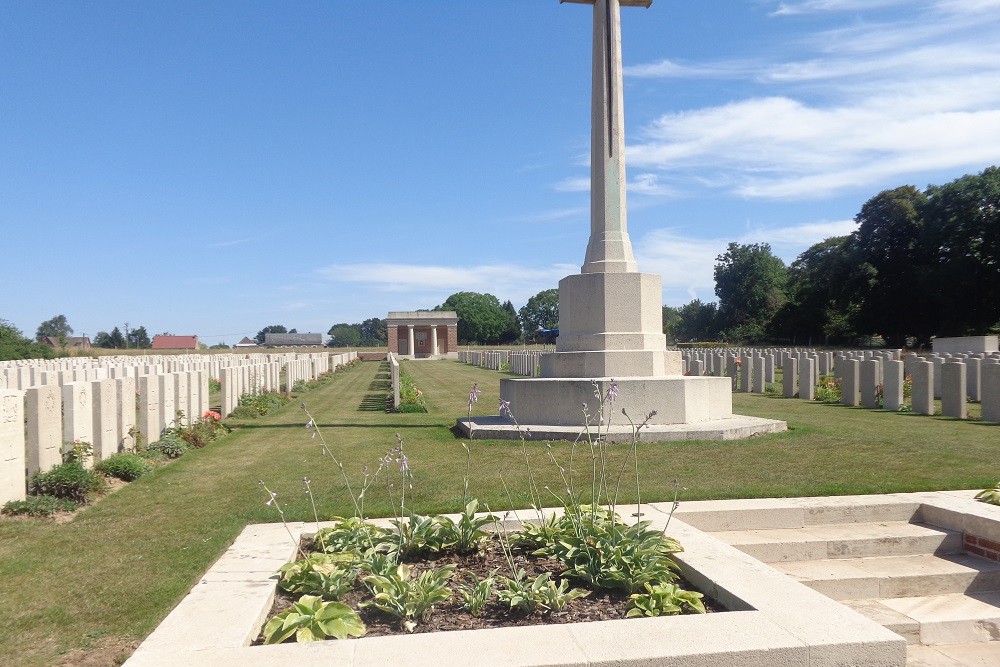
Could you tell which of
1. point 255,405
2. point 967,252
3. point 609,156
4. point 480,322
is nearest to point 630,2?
point 609,156

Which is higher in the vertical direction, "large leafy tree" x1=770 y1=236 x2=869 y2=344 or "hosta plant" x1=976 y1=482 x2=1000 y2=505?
"large leafy tree" x1=770 y1=236 x2=869 y2=344

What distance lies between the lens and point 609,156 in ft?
28.6

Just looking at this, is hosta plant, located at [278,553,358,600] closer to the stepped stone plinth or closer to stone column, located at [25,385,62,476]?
stone column, located at [25,385,62,476]

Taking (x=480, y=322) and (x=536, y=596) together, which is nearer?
(x=536, y=596)

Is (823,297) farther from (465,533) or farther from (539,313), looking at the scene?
(539,313)

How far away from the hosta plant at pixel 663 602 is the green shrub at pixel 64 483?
4.37 meters

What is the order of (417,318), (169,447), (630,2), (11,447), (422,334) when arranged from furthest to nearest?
(422,334) < (417,318) < (630,2) < (169,447) < (11,447)

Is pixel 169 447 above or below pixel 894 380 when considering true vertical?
below

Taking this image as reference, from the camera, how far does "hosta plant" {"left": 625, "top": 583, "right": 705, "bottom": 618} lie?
2.77 metres

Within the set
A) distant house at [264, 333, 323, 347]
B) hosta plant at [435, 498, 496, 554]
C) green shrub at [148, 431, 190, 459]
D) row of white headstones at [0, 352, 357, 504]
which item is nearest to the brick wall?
hosta plant at [435, 498, 496, 554]

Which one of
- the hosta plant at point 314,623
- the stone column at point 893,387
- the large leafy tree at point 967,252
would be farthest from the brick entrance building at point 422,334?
the hosta plant at point 314,623

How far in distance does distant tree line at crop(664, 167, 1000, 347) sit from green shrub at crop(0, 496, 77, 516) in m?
37.7

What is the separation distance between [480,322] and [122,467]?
82501 mm

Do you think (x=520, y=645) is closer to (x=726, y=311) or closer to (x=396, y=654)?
(x=396, y=654)
